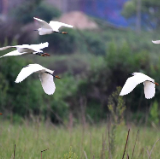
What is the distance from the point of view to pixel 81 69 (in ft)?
45.9

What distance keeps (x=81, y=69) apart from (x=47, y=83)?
35.9 feet

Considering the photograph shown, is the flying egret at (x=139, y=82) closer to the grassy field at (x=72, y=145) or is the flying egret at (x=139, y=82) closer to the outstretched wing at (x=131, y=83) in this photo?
the outstretched wing at (x=131, y=83)

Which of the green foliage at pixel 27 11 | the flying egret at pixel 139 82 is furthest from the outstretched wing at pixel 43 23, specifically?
the green foliage at pixel 27 11

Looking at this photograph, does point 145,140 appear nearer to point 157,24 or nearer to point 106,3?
point 157,24

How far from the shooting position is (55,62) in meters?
14.5

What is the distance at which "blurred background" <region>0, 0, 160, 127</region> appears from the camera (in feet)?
26.3

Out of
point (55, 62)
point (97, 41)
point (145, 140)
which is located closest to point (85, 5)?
point (97, 41)

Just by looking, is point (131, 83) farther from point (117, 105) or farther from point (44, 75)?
point (117, 105)

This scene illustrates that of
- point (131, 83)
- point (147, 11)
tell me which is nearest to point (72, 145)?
point (131, 83)

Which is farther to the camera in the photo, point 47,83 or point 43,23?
point 43,23

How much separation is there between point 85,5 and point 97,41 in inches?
436

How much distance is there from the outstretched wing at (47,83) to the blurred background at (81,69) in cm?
81

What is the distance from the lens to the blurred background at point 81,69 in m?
8.01

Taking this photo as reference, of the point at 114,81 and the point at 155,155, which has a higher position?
the point at 114,81
